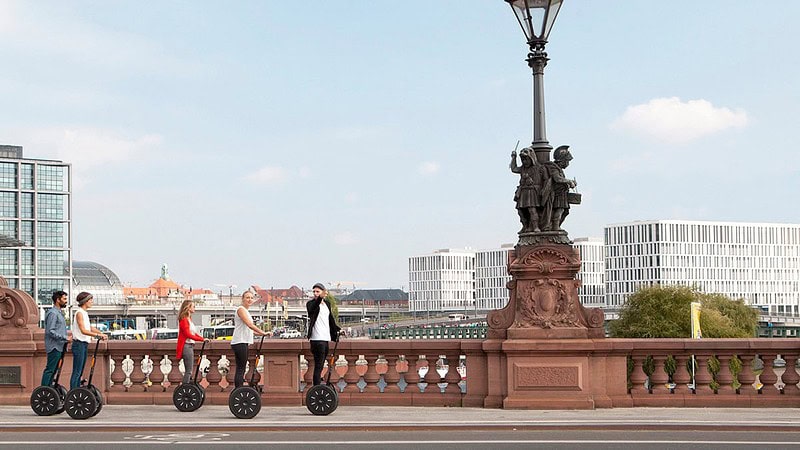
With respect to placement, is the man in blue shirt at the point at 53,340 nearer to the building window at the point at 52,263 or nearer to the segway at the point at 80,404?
the segway at the point at 80,404

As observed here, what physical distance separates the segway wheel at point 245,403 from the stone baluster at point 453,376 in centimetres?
306

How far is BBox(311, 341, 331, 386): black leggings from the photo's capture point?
1620 centimetres

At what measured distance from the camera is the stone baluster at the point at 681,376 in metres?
16.5

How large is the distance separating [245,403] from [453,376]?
131 inches

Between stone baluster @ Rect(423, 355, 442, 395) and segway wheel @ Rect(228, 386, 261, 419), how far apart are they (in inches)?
114

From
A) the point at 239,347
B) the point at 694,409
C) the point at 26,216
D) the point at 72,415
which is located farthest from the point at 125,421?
the point at 26,216

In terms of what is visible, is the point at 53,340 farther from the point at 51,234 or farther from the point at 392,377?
the point at 51,234

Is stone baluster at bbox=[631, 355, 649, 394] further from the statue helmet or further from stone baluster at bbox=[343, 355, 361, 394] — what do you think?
stone baluster at bbox=[343, 355, 361, 394]

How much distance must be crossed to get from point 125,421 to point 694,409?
7.93 meters

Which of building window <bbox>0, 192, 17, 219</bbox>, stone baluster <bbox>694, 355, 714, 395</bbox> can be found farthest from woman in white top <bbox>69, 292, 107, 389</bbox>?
building window <bbox>0, 192, 17, 219</bbox>

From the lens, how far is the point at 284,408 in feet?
56.2

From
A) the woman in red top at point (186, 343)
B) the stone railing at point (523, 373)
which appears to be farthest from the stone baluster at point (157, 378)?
the woman in red top at point (186, 343)

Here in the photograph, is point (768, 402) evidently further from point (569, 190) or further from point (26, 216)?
point (26, 216)
